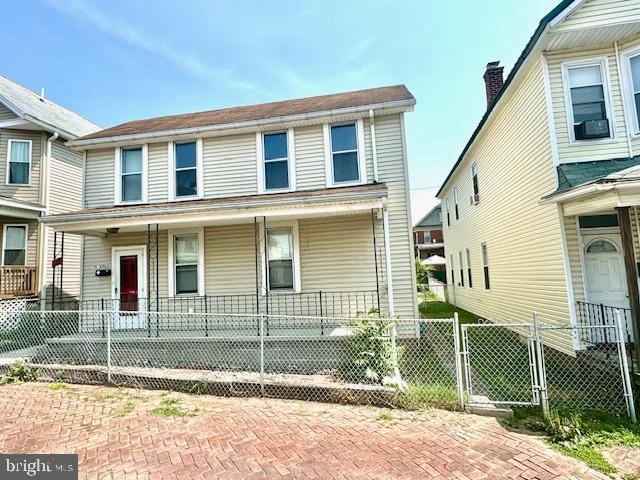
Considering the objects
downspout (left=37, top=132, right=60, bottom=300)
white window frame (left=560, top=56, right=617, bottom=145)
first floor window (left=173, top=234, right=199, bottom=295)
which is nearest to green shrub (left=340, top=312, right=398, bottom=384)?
first floor window (left=173, top=234, right=199, bottom=295)

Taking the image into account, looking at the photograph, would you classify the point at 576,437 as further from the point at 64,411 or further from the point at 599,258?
the point at 64,411

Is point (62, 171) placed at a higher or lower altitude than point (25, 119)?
lower

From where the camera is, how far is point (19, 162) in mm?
12297

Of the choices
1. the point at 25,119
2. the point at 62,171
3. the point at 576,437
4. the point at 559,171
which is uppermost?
the point at 25,119

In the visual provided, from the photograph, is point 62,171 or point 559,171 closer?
point 559,171

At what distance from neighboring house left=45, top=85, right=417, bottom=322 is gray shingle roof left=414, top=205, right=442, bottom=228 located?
2883 cm

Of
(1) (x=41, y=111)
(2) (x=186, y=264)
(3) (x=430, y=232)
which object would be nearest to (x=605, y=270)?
(2) (x=186, y=264)

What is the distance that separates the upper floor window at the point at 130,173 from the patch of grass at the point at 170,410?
6523 mm

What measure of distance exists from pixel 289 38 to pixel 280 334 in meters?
9.34

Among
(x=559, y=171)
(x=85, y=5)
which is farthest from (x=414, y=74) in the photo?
(x=85, y=5)

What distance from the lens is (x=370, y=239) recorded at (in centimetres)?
859

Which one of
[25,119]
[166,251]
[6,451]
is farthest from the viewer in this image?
[25,119]

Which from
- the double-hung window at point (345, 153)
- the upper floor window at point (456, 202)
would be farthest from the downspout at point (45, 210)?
the upper floor window at point (456, 202)

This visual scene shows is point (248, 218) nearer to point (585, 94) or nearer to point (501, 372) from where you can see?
point (501, 372)
